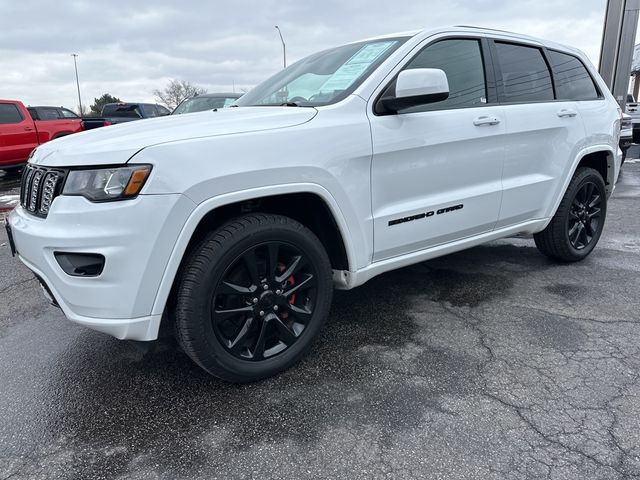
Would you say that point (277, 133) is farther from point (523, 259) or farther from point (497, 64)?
point (523, 259)

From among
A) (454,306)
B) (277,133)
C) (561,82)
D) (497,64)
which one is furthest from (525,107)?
(277,133)

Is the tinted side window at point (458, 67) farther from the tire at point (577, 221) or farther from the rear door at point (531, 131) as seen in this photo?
the tire at point (577, 221)

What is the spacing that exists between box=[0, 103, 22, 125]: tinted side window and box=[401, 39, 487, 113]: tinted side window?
10.4 metres

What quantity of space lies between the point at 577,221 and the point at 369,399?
2.87 meters

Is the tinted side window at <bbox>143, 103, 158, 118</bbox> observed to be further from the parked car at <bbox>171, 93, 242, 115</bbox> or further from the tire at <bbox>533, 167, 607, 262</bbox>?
the tire at <bbox>533, 167, 607, 262</bbox>

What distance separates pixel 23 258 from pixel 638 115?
16865mm

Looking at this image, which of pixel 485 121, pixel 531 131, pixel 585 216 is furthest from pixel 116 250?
pixel 585 216

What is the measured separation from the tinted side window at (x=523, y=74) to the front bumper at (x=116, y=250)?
2.55 meters

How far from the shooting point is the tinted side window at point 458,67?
3.08 m

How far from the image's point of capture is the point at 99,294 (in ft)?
6.93

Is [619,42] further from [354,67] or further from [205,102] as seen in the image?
[354,67]

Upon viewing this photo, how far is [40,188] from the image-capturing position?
2338 millimetres

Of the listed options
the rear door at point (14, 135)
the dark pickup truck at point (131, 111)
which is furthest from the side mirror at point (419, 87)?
the dark pickup truck at point (131, 111)

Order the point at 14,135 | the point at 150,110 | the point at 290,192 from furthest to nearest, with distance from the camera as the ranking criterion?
the point at 150,110 → the point at 14,135 → the point at 290,192
